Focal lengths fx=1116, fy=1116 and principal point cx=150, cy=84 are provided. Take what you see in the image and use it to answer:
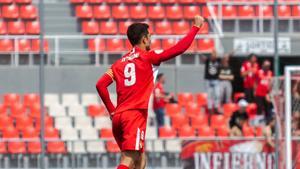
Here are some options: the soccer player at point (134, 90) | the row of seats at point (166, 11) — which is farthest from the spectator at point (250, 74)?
the soccer player at point (134, 90)

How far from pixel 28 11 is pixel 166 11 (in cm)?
272

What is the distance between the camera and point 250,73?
18125 millimetres

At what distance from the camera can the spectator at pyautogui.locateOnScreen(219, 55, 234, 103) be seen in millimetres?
18047

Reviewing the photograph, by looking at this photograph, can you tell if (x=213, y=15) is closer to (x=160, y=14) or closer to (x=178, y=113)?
(x=160, y=14)

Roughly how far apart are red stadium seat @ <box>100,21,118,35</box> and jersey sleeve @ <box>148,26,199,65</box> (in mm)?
10389

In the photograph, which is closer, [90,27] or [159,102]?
[159,102]

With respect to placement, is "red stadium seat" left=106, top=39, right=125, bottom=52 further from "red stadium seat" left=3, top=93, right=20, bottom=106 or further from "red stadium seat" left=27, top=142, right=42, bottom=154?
"red stadium seat" left=27, top=142, right=42, bottom=154

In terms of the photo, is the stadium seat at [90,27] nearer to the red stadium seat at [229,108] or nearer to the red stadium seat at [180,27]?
the red stadium seat at [180,27]

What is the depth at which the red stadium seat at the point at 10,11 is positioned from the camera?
1751 centimetres

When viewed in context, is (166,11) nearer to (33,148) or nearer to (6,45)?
(6,45)

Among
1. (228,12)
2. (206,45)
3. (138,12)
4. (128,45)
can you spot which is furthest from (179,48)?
(228,12)

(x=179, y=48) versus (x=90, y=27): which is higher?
(x=90, y=27)

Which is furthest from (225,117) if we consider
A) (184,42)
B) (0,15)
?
(184,42)

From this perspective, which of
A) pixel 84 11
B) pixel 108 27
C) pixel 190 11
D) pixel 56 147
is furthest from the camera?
pixel 84 11
